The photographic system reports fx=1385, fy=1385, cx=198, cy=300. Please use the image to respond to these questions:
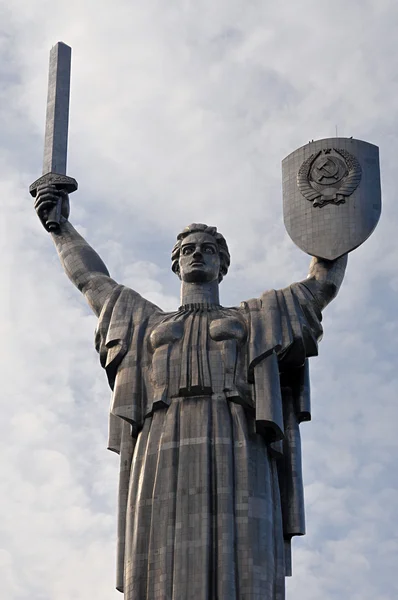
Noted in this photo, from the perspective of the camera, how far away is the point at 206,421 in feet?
59.8

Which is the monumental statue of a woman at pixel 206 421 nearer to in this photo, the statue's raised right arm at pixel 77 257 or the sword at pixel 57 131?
the statue's raised right arm at pixel 77 257

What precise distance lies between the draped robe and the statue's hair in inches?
31.7

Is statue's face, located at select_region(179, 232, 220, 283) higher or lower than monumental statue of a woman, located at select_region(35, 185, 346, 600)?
higher

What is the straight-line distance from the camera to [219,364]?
18.6 m

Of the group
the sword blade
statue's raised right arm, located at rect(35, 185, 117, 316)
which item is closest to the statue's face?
statue's raised right arm, located at rect(35, 185, 117, 316)

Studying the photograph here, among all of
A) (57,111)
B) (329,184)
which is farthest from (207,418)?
(57,111)

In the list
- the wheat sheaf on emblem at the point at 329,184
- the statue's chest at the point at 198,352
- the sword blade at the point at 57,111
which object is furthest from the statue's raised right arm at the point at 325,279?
the sword blade at the point at 57,111

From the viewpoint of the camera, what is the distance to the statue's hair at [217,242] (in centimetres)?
2009

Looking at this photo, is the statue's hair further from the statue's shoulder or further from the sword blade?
the sword blade

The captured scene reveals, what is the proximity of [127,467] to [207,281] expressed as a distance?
2968 mm

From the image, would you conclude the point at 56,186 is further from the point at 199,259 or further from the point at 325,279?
the point at 325,279

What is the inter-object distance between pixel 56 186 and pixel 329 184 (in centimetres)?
411

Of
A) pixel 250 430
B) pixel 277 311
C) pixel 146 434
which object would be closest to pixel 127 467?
pixel 146 434

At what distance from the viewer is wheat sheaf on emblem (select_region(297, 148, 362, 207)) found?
64.7 feet
